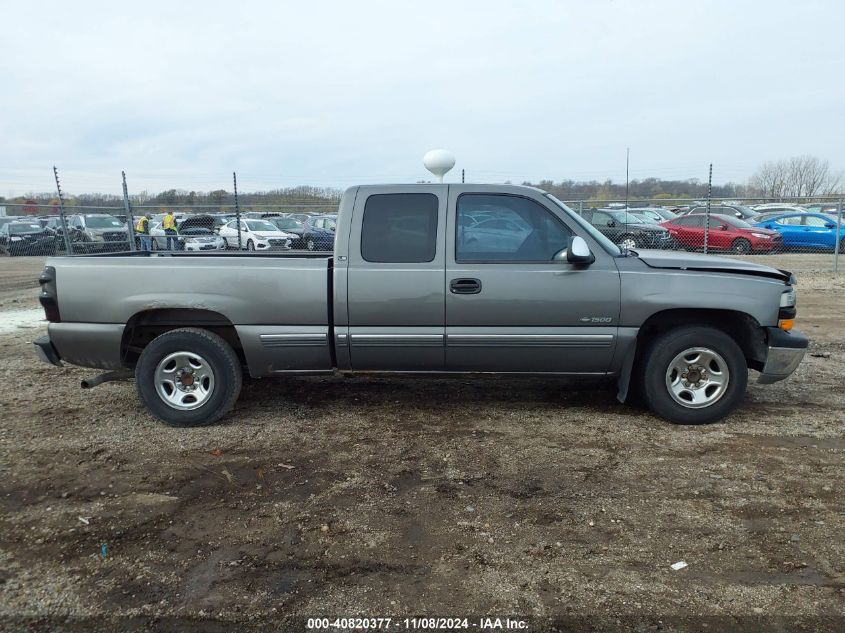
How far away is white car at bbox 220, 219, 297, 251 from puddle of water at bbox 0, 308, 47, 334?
8.28 meters

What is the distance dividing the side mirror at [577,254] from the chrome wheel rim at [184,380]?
280cm

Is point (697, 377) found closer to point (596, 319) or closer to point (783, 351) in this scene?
point (783, 351)

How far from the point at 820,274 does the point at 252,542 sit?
14.7m

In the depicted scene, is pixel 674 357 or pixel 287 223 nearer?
pixel 674 357

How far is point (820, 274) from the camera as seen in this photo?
14070mm

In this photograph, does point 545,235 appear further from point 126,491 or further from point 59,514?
point 59,514

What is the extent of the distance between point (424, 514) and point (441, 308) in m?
1.67

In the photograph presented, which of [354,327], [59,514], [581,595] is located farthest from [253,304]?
[581,595]

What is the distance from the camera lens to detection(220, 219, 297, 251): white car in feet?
63.5

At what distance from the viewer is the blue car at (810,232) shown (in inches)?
721

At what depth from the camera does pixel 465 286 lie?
467 centimetres

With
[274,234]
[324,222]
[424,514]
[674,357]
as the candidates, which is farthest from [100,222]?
[424,514]

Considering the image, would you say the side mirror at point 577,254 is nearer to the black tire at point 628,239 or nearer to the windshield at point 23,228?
the black tire at point 628,239

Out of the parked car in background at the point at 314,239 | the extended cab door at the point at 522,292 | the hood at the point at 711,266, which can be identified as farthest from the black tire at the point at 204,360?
the parked car in background at the point at 314,239
